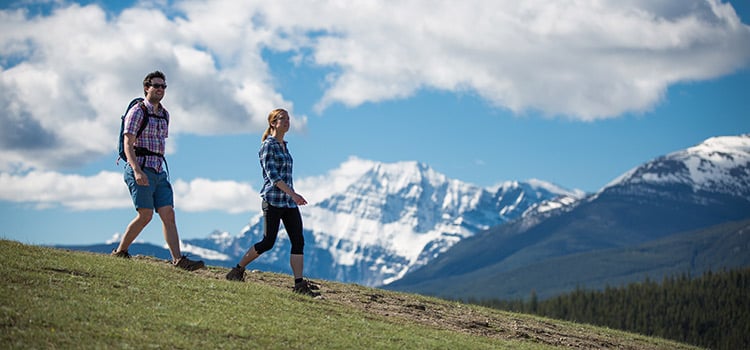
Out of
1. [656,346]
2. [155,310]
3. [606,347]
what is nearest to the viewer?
[155,310]

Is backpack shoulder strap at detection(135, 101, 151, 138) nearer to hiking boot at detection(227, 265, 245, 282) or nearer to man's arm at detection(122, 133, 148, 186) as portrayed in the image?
man's arm at detection(122, 133, 148, 186)

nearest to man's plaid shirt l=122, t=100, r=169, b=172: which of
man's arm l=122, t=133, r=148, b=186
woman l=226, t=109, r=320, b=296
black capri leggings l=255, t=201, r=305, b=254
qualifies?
man's arm l=122, t=133, r=148, b=186

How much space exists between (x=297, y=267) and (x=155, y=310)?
537cm

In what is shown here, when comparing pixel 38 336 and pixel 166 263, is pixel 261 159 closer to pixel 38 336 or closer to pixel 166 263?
pixel 166 263

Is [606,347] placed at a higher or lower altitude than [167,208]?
lower

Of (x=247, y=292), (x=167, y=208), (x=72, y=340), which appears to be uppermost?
(x=167, y=208)

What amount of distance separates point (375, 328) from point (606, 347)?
802 centimetres

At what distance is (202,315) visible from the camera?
714 inches

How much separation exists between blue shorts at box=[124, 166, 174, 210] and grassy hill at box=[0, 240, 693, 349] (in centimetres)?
154

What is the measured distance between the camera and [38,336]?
15008 mm

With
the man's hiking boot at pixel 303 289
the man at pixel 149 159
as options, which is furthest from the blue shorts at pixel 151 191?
the man's hiking boot at pixel 303 289

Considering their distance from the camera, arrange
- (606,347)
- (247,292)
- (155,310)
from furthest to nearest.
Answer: (606,347) → (247,292) → (155,310)

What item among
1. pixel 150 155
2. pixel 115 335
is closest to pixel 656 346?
pixel 150 155

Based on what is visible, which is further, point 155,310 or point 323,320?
point 323,320
